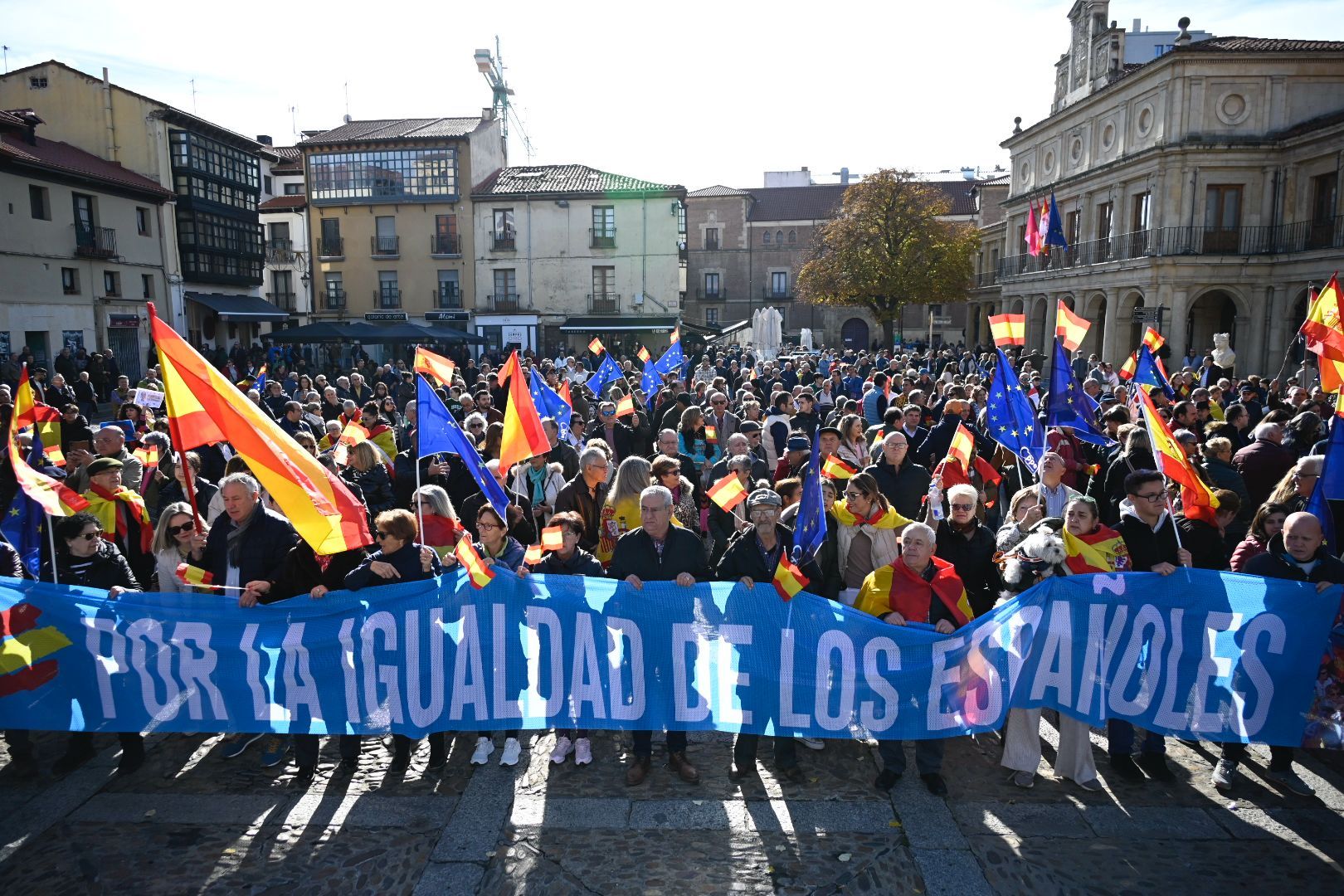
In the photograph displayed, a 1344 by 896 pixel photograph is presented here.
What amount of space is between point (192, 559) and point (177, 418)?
1.07 meters

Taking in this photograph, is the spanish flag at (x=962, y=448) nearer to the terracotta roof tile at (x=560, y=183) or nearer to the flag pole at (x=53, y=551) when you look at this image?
the flag pole at (x=53, y=551)

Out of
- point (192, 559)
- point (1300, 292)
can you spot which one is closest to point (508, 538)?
point (192, 559)

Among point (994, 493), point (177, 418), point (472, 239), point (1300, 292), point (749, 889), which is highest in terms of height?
point (472, 239)

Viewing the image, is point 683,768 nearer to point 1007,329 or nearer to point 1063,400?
point 1063,400

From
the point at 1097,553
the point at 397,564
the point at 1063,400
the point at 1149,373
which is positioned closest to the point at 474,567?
the point at 397,564

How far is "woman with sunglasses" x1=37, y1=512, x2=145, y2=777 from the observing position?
545cm

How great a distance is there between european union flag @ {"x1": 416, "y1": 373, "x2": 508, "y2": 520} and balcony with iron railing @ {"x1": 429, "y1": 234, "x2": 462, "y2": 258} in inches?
1616

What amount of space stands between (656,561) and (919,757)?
1969mm

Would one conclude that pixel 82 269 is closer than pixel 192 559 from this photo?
No

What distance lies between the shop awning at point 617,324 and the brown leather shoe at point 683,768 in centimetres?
3847

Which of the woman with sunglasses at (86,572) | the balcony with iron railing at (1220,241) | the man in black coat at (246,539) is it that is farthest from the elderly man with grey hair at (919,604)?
the balcony with iron railing at (1220,241)

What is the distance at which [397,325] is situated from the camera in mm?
35844

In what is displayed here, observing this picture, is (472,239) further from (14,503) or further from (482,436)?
(14,503)

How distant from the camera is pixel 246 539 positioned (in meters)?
5.50
